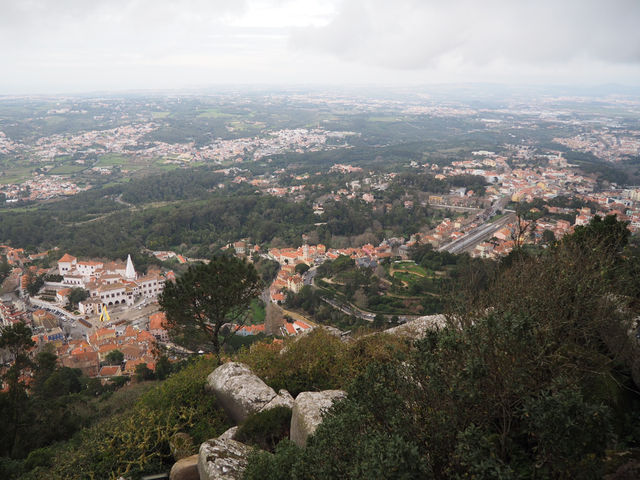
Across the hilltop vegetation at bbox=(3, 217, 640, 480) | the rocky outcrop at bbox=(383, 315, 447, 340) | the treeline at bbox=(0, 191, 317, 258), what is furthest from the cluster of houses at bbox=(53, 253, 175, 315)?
the hilltop vegetation at bbox=(3, 217, 640, 480)

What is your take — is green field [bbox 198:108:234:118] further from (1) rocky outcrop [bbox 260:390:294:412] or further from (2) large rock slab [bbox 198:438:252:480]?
(2) large rock slab [bbox 198:438:252:480]

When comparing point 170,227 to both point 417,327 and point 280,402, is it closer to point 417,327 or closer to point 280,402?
point 417,327

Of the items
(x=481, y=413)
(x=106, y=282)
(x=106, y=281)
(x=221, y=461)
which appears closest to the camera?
(x=481, y=413)

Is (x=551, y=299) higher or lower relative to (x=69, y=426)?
higher

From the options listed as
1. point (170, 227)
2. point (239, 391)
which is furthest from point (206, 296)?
point (170, 227)

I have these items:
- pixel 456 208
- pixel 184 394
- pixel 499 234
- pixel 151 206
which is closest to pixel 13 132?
pixel 151 206

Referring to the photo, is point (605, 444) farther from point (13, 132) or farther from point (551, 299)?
point (13, 132)

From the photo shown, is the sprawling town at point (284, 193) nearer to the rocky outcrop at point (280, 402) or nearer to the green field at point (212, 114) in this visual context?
the rocky outcrop at point (280, 402)
